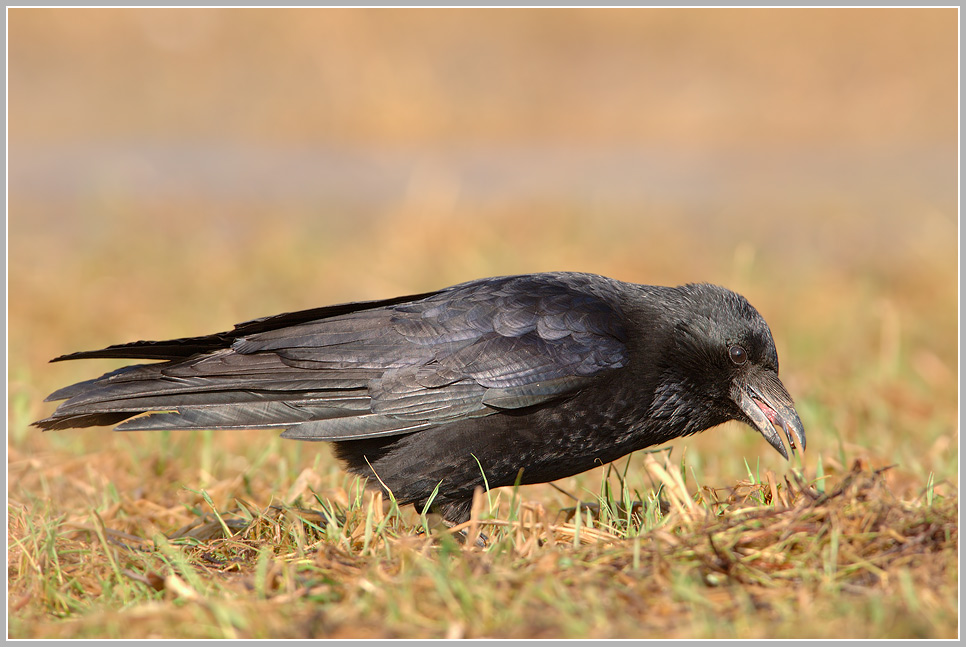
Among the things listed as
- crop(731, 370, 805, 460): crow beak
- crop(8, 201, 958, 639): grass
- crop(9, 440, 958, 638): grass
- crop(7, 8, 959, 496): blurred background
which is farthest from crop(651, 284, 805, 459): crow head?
crop(7, 8, 959, 496): blurred background

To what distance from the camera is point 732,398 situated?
4.39 metres

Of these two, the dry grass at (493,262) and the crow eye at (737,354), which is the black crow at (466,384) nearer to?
the crow eye at (737,354)

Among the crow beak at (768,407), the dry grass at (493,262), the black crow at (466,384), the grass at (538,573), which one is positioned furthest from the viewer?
the crow beak at (768,407)

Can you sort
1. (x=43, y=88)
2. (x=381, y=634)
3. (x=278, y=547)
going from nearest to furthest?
1. (x=381, y=634)
2. (x=278, y=547)
3. (x=43, y=88)

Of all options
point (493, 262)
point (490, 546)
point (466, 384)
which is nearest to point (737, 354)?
point (466, 384)

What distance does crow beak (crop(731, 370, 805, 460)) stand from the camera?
14.0 feet

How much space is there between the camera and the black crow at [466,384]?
13.4 feet

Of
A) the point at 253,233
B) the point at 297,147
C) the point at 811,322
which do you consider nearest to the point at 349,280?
the point at 253,233

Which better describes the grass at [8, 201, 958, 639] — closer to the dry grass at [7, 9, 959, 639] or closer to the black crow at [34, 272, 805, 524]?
the dry grass at [7, 9, 959, 639]

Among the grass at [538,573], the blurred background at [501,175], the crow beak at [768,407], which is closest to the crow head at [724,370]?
the crow beak at [768,407]

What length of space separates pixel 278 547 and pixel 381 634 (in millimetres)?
1096

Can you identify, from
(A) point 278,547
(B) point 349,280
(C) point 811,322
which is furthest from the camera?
(B) point 349,280

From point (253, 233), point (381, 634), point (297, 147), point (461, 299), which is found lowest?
point (381, 634)

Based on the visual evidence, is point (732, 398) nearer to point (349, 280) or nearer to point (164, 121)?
point (349, 280)
